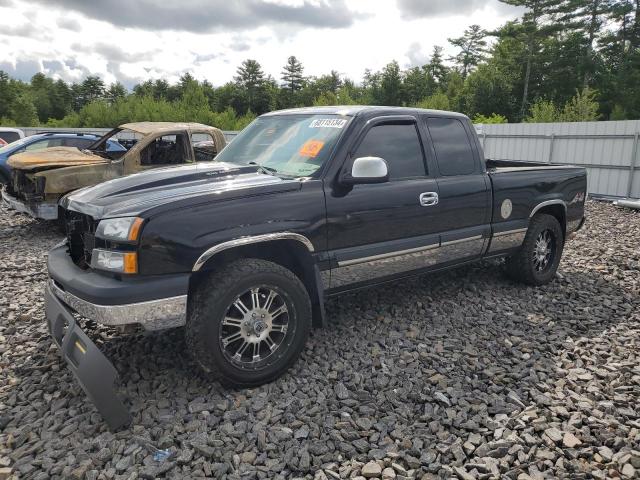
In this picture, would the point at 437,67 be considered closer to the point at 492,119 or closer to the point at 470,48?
the point at 470,48

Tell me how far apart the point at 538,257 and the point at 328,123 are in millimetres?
3002

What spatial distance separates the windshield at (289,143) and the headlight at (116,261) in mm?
1327

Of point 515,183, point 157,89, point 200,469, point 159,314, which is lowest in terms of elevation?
point 200,469

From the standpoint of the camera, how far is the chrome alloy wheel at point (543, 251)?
17.9 feet

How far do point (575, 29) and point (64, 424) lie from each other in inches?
1931

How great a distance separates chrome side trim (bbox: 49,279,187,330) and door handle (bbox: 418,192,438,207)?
214cm

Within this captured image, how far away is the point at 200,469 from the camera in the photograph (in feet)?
8.55

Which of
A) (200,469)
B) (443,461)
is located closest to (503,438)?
(443,461)

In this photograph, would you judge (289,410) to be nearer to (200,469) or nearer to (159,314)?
(200,469)

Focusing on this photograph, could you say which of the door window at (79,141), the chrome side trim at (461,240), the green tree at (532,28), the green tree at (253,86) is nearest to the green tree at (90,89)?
the green tree at (253,86)

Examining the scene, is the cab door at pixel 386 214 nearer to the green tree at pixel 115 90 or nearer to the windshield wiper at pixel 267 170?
the windshield wiper at pixel 267 170

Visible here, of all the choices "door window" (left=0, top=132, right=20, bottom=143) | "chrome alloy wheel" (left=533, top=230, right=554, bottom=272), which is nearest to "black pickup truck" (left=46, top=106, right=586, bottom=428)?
"chrome alloy wheel" (left=533, top=230, right=554, bottom=272)

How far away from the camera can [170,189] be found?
331cm

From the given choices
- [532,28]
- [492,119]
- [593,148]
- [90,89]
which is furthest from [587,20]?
[90,89]
